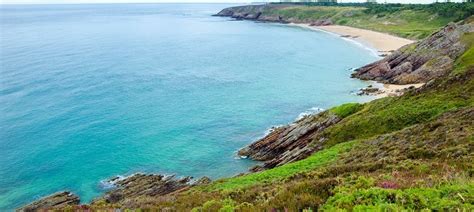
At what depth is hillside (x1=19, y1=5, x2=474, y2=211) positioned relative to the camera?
14992mm

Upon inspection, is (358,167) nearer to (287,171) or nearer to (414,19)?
(287,171)

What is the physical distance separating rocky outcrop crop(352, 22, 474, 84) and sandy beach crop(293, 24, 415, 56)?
26409mm

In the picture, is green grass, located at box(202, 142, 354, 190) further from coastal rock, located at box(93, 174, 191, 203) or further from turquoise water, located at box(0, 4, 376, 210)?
turquoise water, located at box(0, 4, 376, 210)

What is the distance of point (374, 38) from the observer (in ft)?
490

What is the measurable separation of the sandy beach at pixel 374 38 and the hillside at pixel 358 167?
6239cm

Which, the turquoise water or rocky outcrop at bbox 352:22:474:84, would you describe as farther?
rocky outcrop at bbox 352:22:474:84

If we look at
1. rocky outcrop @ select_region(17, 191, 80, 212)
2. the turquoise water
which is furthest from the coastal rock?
rocky outcrop @ select_region(17, 191, 80, 212)

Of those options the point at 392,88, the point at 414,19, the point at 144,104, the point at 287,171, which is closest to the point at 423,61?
the point at 392,88

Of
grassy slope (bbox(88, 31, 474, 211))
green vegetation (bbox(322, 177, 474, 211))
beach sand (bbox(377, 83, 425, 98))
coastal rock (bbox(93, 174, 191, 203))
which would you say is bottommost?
coastal rock (bbox(93, 174, 191, 203))

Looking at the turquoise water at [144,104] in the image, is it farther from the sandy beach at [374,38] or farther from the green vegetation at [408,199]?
the green vegetation at [408,199]

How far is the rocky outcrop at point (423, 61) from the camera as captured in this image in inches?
2928

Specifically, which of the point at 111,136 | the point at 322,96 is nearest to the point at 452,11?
the point at 322,96

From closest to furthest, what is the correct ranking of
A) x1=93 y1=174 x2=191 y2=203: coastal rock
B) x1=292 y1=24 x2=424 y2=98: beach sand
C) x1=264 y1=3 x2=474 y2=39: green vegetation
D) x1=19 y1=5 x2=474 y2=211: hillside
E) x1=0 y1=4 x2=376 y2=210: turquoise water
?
1. x1=19 y1=5 x2=474 y2=211: hillside
2. x1=93 y1=174 x2=191 y2=203: coastal rock
3. x1=0 y1=4 x2=376 y2=210: turquoise water
4. x1=292 y1=24 x2=424 y2=98: beach sand
5. x1=264 y1=3 x2=474 y2=39: green vegetation

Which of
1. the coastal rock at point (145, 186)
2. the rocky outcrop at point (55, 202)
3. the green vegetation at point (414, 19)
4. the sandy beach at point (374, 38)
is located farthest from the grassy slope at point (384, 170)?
the green vegetation at point (414, 19)
